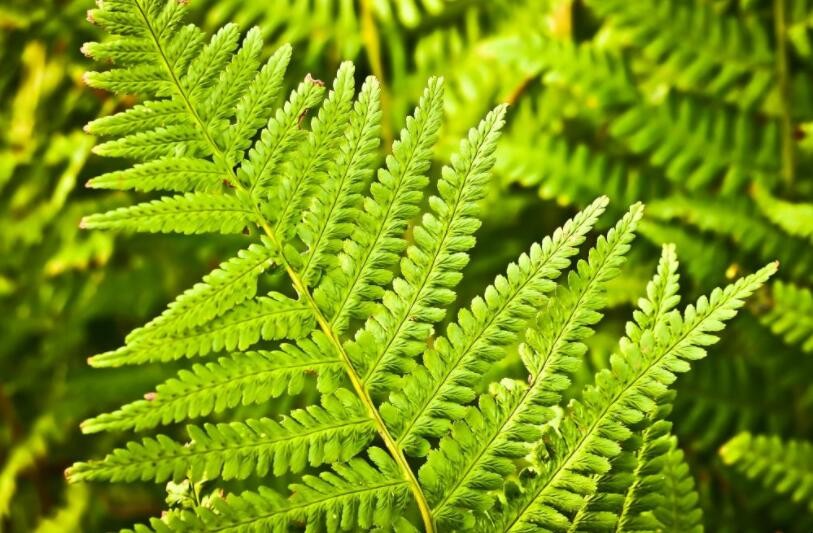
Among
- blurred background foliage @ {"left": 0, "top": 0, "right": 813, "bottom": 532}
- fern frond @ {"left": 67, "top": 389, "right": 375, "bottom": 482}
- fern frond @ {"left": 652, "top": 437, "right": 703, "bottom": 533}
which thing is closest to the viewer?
fern frond @ {"left": 67, "top": 389, "right": 375, "bottom": 482}

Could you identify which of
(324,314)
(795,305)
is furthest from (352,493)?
(795,305)

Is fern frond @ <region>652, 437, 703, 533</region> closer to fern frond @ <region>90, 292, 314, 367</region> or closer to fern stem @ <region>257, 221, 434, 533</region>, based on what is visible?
fern stem @ <region>257, 221, 434, 533</region>

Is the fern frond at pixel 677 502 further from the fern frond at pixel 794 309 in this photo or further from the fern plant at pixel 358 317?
the fern frond at pixel 794 309

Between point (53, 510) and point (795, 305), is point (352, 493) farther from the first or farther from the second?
point (53, 510)

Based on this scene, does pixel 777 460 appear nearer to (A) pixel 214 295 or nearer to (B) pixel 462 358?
(B) pixel 462 358

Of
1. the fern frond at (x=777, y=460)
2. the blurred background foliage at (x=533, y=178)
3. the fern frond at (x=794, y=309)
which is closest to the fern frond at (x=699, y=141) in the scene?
the blurred background foliage at (x=533, y=178)

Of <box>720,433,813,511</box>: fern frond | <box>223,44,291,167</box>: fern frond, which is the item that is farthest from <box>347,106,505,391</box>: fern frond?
<box>720,433,813,511</box>: fern frond

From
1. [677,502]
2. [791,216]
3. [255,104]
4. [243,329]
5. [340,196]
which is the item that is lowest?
[677,502]

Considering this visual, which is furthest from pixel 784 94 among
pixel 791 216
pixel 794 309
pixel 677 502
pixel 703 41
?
pixel 677 502
